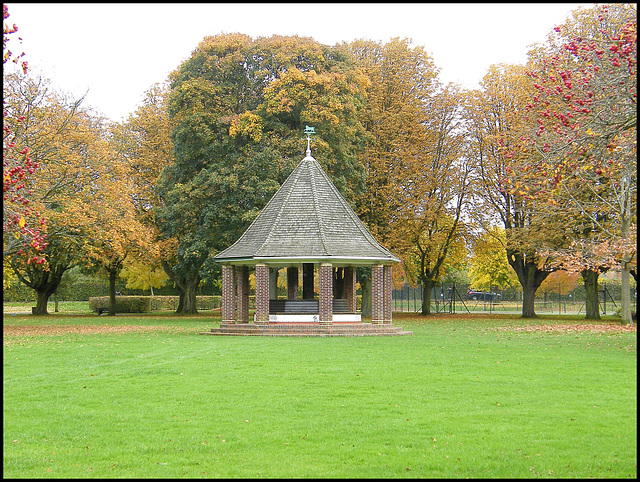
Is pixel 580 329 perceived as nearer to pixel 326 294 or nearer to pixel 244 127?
pixel 326 294

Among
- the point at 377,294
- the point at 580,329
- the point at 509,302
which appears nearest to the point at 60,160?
the point at 377,294

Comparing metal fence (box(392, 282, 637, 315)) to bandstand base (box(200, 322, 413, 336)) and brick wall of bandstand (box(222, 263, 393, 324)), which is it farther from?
bandstand base (box(200, 322, 413, 336))

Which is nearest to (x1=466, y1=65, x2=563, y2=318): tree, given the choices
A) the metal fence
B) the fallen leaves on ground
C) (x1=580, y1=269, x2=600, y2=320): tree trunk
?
(x1=580, y1=269, x2=600, y2=320): tree trunk

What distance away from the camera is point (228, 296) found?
2709cm

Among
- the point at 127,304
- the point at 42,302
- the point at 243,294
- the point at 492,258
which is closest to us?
the point at 243,294

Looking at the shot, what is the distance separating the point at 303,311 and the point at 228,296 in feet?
10.7

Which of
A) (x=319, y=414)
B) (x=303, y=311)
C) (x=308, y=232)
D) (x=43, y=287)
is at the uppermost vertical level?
(x=308, y=232)

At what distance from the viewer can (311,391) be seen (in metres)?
11.7

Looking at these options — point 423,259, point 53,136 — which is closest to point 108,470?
point 53,136

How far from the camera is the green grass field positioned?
24.2 ft

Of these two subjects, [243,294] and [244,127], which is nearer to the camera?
[243,294]

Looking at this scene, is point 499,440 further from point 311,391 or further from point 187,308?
point 187,308

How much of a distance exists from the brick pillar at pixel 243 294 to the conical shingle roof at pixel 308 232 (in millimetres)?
1346

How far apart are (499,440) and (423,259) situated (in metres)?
35.8
